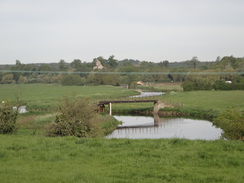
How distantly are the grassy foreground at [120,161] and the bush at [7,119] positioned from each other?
4.98 m

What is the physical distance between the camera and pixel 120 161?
1352cm

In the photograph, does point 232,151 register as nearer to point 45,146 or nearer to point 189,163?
point 189,163

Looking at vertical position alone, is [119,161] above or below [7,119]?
above

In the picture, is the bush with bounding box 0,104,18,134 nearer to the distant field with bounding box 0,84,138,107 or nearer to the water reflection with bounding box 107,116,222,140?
the water reflection with bounding box 107,116,222,140

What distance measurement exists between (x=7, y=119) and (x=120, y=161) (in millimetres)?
11974

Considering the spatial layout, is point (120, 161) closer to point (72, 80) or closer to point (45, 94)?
point (45, 94)

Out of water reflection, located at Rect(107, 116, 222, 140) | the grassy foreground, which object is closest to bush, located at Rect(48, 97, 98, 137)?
the grassy foreground

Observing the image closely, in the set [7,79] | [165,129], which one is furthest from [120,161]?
[7,79]

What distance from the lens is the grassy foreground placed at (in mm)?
11054

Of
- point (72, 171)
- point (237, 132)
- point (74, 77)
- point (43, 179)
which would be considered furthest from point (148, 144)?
point (74, 77)

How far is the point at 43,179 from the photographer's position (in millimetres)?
10867

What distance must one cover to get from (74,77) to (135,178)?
13200 centimetres

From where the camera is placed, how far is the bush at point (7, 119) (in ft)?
75.4

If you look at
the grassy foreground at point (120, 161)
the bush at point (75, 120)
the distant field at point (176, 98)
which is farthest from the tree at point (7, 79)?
the grassy foreground at point (120, 161)
